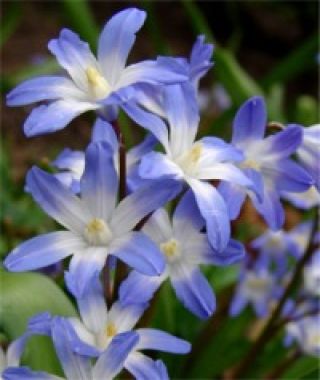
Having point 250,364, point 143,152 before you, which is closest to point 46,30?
point 250,364

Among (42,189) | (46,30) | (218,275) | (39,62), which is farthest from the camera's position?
(46,30)

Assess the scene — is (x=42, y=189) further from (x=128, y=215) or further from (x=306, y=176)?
(x=306, y=176)

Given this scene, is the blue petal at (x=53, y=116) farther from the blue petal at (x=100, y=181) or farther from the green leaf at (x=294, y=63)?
the green leaf at (x=294, y=63)

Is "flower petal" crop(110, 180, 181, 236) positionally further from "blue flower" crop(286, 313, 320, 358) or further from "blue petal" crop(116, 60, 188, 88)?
"blue flower" crop(286, 313, 320, 358)

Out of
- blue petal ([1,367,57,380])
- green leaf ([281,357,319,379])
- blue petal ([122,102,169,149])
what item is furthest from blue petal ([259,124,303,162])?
green leaf ([281,357,319,379])

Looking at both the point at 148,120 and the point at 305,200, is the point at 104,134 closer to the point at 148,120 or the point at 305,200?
the point at 148,120

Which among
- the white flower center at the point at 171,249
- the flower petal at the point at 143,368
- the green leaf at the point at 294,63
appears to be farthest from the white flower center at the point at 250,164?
the green leaf at the point at 294,63
